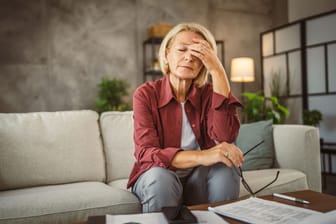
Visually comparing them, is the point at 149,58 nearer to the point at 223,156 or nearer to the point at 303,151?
the point at 303,151

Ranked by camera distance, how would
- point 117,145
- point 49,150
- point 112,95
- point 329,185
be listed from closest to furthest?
1. point 49,150
2. point 117,145
3. point 329,185
4. point 112,95

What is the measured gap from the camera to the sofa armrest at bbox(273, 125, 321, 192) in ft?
6.98

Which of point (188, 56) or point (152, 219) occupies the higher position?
point (188, 56)

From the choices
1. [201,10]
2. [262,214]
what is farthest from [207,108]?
[201,10]

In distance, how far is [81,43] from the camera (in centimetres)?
446

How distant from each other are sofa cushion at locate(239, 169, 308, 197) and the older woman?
40 cm

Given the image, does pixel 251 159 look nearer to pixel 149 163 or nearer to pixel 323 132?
pixel 149 163

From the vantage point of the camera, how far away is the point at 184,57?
151 centimetres

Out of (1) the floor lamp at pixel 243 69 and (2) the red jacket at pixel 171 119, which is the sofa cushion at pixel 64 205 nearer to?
(2) the red jacket at pixel 171 119

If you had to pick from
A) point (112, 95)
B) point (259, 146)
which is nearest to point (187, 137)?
point (259, 146)

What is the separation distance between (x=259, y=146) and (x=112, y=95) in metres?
2.44

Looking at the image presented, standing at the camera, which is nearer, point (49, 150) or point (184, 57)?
point (184, 57)

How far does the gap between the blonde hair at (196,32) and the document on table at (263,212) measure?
73cm

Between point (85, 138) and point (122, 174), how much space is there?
0.98 feet
